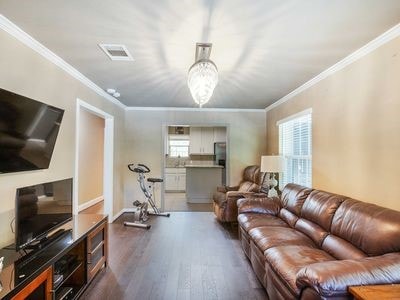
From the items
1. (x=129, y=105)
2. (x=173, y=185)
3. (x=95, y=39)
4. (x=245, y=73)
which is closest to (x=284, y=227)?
(x=245, y=73)

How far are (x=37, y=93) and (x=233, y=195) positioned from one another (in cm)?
342

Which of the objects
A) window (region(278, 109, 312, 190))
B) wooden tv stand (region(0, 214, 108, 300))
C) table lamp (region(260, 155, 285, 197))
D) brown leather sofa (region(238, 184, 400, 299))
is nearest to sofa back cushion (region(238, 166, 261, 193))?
table lamp (region(260, 155, 285, 197))

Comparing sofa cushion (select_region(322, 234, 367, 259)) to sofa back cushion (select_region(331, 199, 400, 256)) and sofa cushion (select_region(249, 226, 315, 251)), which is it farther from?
sofa cushion (select_region(249, 226, 315, 251))

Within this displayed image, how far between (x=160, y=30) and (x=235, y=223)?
12.3ft

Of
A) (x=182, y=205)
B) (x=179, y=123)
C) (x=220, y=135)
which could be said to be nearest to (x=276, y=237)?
(x=179, y=123)

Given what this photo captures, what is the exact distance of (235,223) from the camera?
15.7ft

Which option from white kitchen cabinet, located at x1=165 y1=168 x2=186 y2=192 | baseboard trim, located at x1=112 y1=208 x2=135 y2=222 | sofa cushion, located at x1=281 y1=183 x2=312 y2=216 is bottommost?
baseboard trim, located at x1=112 y1=208 x2=135 y2=222

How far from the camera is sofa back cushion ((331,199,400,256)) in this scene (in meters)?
1.77

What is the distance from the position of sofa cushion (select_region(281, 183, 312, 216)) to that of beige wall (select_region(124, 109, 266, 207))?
7.88ft

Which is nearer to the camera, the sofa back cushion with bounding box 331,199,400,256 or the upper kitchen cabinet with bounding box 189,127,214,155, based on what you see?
the sofa back cushion with bounding box 331,199,400,256

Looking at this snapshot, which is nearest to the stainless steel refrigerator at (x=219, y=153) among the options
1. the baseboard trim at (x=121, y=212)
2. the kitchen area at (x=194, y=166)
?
the kitchen area at (x=194, y=166)

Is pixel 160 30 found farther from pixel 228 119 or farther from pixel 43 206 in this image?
pixel 228 119

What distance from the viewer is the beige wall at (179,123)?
19.2 ft

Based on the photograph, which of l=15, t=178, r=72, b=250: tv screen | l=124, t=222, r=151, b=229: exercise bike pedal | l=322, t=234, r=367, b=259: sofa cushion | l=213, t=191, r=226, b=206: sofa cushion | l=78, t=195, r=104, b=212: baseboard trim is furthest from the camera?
l=78, t=195, r=104, b=212: baseboard trim
